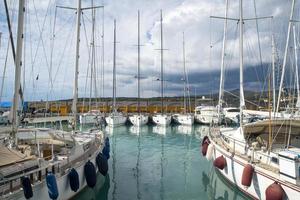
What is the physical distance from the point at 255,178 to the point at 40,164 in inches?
323

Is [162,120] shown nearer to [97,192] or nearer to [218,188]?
[218,188]

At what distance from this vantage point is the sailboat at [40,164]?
960cm

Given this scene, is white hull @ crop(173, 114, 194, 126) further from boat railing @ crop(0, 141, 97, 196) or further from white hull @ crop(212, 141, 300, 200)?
boat railing @ crop(0, 141, 97, 196)

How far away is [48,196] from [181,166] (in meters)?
12.5

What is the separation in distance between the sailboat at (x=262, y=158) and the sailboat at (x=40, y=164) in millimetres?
6502

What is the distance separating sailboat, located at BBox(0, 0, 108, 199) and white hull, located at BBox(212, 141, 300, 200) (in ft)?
21.2

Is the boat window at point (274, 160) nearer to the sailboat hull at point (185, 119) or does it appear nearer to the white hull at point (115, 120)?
the white hull at point (115, 120)

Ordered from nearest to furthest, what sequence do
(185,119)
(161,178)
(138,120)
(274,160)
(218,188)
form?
(274,160) < (218,188) < (161,178) < (138,120) < (185,119)

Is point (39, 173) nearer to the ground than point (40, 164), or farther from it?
nearer to the ground

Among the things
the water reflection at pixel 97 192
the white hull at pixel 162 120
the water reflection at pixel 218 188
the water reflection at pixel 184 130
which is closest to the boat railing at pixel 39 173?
the water reflection at pixel 97 192

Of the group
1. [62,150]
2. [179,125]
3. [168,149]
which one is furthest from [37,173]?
[179,125]

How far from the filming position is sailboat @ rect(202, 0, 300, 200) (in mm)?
10688

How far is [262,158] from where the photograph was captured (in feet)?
43.2

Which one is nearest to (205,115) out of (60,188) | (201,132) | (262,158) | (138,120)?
(201,132)
